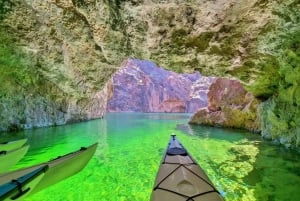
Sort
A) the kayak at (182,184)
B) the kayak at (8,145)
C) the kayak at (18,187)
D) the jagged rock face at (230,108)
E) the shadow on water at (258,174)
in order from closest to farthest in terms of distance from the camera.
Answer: the kayak at (18,187)
the kayak at (182,184)
the shadow on water at (258,174)
the kayak at (8,145)
the jagged rock face at (230,108)

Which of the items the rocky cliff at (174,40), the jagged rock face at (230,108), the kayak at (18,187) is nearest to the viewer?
the kayak at (18,187)

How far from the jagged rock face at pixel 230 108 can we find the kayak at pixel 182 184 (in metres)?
13.8

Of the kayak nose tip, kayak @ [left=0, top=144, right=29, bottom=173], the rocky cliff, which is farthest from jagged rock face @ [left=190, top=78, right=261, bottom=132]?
kayak @ [left=0, top=144, right=29, bottom=173]

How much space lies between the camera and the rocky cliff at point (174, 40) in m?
6.99

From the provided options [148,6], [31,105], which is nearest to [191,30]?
[148,6]

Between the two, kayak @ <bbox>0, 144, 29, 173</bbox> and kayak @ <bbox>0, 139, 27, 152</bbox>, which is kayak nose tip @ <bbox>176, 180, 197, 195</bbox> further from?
kayak @ <bbox>0, 139, 27, 152</bbox>

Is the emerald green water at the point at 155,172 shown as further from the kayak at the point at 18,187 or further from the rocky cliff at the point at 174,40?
the rocky cliff at the point at 174,40

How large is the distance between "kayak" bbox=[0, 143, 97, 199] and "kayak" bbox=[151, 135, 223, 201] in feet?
5.72

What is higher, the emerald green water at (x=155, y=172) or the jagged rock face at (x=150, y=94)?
the jagged rock face at (x=150, y=94)

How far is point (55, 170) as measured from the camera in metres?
3.93

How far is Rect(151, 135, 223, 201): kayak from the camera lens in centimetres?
302

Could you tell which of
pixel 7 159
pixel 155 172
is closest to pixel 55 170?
pixel 7 159


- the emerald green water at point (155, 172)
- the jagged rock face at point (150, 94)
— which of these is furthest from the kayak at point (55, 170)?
the jagged rock face at point (150, 94)

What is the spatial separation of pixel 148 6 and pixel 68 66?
8.04 meters
